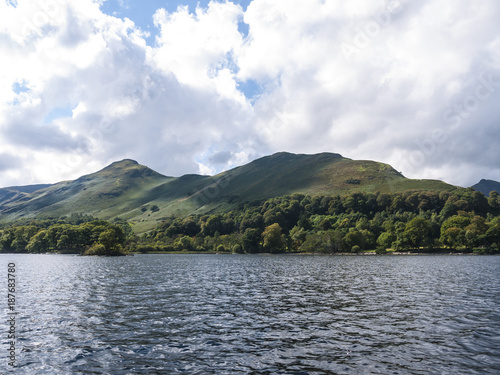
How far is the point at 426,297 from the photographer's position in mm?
46438

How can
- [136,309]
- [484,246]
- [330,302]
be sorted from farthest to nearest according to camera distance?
[484,246]
[330,302]
[136,309]

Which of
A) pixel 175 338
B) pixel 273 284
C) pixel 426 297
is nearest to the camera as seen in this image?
pixel 175 338

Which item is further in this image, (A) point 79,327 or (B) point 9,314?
(B) point 9,314

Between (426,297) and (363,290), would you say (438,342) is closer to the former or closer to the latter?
(426,297)

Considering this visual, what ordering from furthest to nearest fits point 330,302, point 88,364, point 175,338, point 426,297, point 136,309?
1. point 426,297
2. point 330,302
3. point 136,309
4. point 175,338
5. point 88,364

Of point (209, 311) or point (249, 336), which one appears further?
point (209, 311)

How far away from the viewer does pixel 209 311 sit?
124ft

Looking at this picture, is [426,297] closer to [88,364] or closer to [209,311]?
[209,311]

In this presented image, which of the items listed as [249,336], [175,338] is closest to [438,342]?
[249,336]

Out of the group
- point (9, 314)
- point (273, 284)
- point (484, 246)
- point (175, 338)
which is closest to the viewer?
point (175, 338)

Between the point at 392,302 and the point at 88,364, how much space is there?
117ft

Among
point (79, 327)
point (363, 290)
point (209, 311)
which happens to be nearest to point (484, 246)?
point (363, 290)

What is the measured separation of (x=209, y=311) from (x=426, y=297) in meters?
30.3

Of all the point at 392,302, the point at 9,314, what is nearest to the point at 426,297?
the point at 392,302
